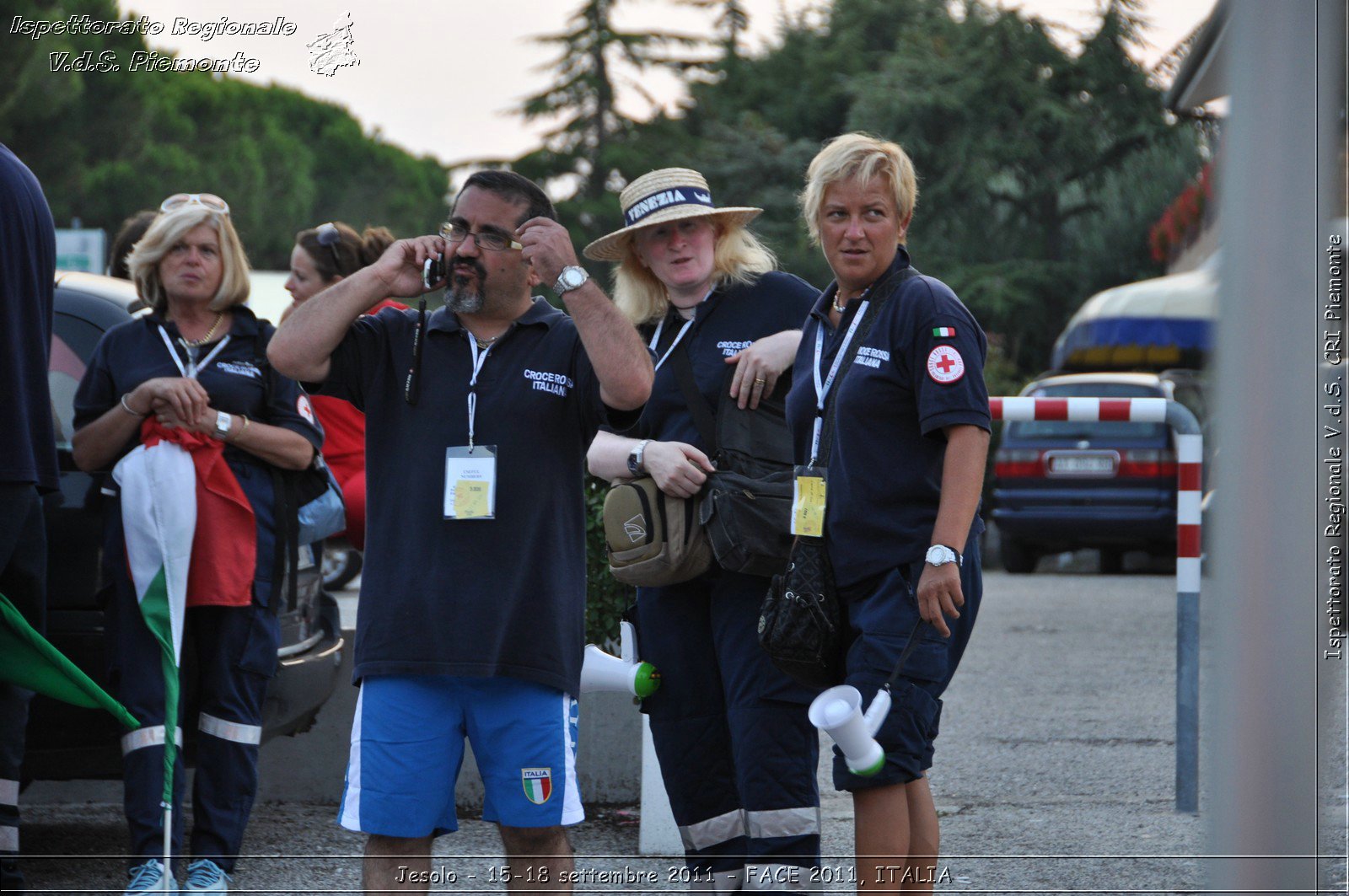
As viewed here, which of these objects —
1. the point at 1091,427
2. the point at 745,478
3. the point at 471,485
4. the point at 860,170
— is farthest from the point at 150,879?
the point at 1091,427

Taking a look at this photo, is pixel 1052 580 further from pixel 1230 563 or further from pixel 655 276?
pixel 1230 563

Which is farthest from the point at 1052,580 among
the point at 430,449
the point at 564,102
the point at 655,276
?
the point at 564,102

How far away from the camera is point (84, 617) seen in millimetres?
4781

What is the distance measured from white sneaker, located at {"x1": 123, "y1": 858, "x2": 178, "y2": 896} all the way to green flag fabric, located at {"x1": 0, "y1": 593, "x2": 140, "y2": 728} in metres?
0.90

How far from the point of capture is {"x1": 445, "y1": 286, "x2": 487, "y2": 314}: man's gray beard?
338 centimetres

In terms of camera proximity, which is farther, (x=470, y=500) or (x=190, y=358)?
(x=190, y=358)

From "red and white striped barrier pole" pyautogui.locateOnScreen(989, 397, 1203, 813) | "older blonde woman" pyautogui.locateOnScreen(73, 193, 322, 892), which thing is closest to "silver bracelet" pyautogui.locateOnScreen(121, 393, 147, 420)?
"older blonde woman" pyautogui.locateOnScreen(73, 193, 322, 892)

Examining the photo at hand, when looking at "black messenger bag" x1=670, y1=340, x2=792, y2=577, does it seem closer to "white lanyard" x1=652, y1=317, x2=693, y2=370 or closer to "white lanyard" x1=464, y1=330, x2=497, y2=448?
"white lanyard" x1=652, y1=317, x2=693, y2=370

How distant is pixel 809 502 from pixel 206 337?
2217mm

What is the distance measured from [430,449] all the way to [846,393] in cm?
97

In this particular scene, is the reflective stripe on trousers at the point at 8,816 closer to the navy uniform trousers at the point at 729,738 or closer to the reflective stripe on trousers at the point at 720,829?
the navy uniform trousers at the point at 729,738

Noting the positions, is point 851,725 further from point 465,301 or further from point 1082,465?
point 1082,465

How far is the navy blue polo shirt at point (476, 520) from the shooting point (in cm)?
329

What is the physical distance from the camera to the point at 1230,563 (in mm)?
1389
